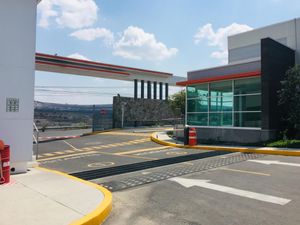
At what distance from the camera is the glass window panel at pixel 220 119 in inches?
795

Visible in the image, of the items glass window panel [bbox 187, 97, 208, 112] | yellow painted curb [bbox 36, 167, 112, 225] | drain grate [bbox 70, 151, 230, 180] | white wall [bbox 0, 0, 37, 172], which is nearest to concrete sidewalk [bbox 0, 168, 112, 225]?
yellow painted curb [bbox 36, 167, 112, 225]

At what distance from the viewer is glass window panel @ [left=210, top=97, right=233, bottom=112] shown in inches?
800

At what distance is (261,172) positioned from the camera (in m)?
9.91

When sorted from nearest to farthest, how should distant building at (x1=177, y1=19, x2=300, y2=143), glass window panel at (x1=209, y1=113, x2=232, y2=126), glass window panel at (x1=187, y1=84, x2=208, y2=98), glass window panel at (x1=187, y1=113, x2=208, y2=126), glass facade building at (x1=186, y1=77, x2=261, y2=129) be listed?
1. distant building at (x1=177, y1=19, x2=300, y2=143)
2. glass facade building at (x1=186, y1=77, x2=261, y2=129)
3. glass window panel at (x1=209, y1=113, x2=232, y2=126)
4. glass window panel at (x1=187, y1=113, x2=208, y2=126)
5. glass window panel at (x1=187, y1=84, x2=208, y2=98)

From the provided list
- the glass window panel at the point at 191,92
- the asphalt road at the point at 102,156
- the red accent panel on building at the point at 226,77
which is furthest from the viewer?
the glass window panel at the point at 191,92

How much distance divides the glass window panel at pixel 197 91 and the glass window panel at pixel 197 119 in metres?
1.47

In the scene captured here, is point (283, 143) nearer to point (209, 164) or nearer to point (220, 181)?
point (209, 164)

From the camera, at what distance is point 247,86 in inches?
773

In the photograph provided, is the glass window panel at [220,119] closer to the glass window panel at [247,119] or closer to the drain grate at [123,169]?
the glass window panel at [247,119]

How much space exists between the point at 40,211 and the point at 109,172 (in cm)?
491

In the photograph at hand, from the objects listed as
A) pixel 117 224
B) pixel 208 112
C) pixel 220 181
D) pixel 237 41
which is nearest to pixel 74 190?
pixel 117 224

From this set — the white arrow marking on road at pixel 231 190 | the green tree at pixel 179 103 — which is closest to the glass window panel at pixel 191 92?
the green tree at pixel 179 103

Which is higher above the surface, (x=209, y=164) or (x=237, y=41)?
(x=237, y=41)

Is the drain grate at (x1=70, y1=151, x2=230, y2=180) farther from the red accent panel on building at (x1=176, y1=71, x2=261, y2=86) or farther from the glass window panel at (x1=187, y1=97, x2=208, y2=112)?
the glass window panel at (x1=187, y1=97, x2=208, y2=112)
